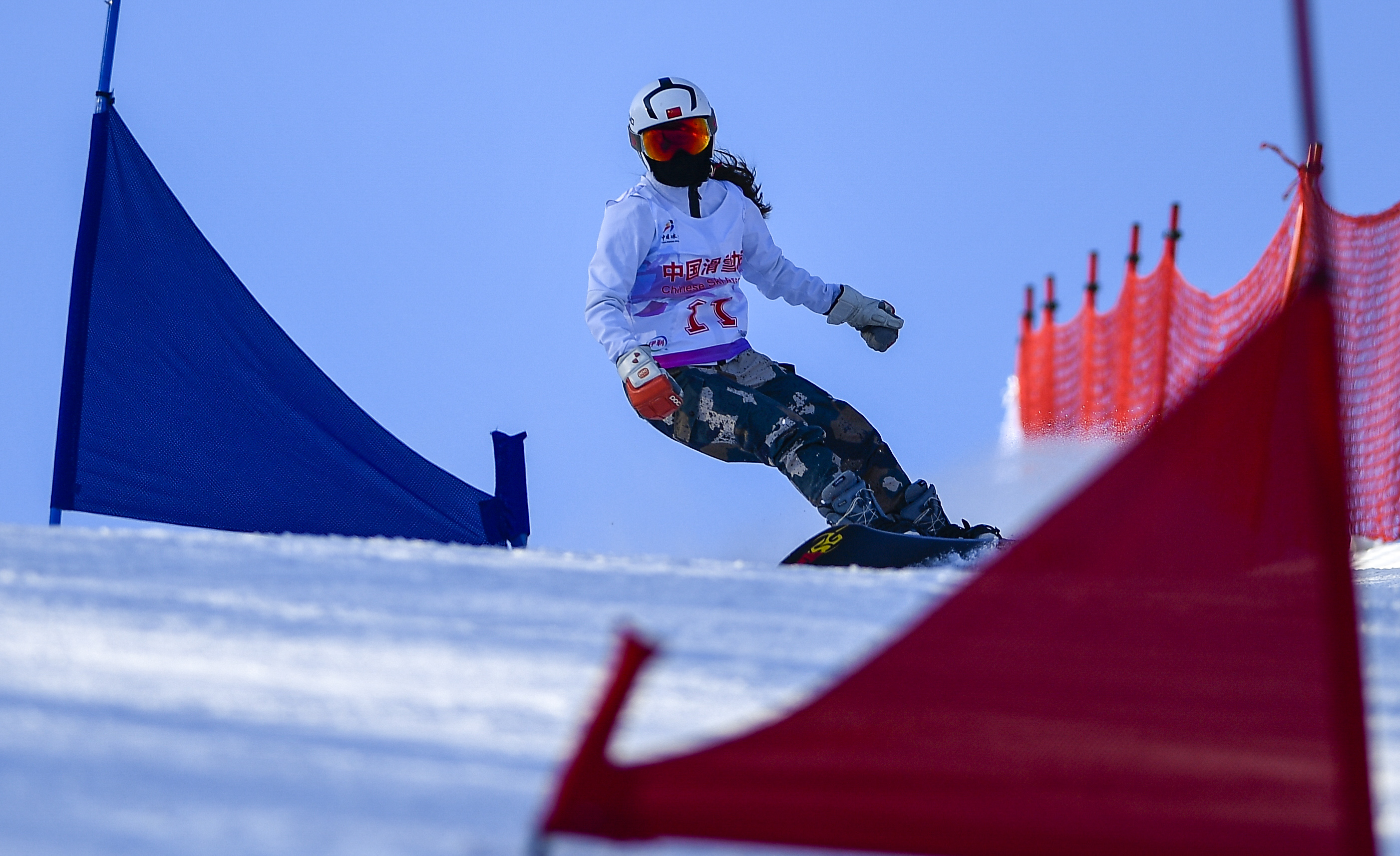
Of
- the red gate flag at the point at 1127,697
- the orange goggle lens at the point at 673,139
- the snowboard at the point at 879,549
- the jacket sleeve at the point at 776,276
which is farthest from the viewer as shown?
the jacket sleeve at the point at 776,276

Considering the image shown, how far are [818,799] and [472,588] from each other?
1303mm

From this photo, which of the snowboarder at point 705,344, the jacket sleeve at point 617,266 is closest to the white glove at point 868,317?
the snowboarder at point 705,344

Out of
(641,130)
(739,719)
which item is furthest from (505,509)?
(739,719)

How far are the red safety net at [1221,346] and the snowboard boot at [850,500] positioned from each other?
943 mm

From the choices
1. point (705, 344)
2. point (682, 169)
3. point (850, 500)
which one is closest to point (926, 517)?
point (850, 500)

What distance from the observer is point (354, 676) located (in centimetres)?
171

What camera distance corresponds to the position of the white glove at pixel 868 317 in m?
4.88

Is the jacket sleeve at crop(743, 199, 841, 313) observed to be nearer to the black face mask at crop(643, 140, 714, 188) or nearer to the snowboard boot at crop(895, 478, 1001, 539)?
the black face mask at crop(643, 140, 714, 188)

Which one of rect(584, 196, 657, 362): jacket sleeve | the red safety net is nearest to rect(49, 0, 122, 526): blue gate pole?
rect(584, 196, 657, 362): jacket sleeve

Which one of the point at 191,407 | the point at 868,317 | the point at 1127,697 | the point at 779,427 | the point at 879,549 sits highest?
the point at 868,317

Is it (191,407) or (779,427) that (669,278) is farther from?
(191,407)

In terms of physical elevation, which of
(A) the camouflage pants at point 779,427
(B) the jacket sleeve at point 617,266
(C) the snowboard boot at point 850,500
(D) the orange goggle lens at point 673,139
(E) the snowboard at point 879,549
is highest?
(D) the orange goggle lens at point 673,139

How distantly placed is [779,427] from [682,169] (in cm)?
87

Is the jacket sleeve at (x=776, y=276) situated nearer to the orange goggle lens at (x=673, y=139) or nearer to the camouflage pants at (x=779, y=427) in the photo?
the orange goggle lens at (x=673, y=139)
